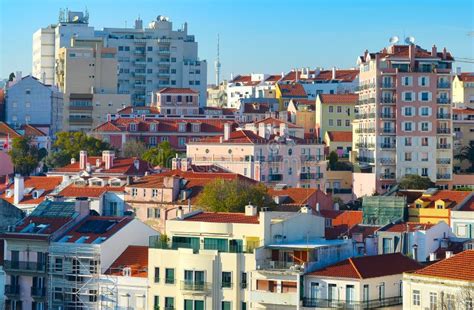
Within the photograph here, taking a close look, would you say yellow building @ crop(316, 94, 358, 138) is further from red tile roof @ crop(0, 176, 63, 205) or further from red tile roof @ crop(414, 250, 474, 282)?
red tile roof @ crop(414, 250, 474, 282)

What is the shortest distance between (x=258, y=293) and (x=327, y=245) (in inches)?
125

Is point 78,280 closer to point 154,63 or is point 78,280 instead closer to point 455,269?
point 455,269

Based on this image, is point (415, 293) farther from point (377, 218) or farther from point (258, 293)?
point (377, 218)

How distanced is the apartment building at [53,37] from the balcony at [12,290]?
352 feet

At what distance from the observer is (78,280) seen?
2431 inches

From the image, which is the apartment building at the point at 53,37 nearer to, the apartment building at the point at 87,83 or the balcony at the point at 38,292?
the apartment building at the point at 87,83

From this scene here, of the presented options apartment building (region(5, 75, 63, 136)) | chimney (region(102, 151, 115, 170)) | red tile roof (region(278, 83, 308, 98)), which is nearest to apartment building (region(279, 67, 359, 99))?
red tile roof (region(278, 83, 308, 98))

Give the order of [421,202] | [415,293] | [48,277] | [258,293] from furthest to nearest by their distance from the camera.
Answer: [421,202] → [48,277] → [258,293] → [415,293]

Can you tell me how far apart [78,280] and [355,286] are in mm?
12300

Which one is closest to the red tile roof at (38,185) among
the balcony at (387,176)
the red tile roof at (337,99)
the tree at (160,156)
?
the tree at (160,156)

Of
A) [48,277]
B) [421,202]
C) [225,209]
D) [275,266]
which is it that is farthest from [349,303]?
[421,202]

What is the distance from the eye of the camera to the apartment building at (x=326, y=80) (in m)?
163

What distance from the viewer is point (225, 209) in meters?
74.1

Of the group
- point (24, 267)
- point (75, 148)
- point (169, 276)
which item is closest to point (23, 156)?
point (75, 148)
